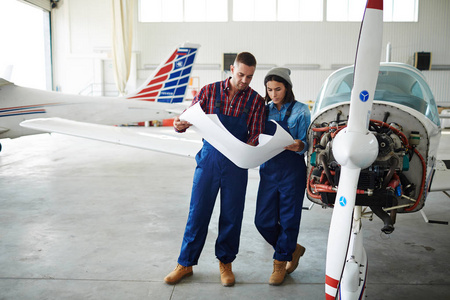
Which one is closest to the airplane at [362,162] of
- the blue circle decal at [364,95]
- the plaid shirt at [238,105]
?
the blue circle decal at [364,95]

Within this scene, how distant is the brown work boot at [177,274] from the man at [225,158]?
0.01m

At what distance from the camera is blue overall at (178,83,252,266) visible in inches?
103

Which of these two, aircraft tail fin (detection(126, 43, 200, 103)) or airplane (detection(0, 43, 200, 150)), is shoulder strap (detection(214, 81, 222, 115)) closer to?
airplane (detection(0, 43, 200, 150))

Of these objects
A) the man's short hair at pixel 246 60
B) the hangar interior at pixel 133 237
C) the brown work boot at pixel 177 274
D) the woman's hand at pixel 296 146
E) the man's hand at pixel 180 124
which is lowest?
the hangar interior at pixel 133 237

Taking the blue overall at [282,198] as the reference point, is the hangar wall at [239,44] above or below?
above

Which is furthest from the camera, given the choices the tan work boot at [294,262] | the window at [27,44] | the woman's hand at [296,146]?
the window at [27,44]

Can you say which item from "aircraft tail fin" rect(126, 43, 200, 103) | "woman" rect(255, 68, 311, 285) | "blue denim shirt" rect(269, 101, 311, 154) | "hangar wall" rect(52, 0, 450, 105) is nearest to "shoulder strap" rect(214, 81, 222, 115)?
"woman" rect(255, 68, 311, 285)

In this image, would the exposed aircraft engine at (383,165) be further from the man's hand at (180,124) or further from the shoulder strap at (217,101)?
the man's hand at (180,124)

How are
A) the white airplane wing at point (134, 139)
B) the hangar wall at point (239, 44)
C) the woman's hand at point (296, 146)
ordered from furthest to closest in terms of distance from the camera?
the hangar wall at point (239, 44)
the white airplane wing at point (134, 139)
the woman's hand at point (296, 146)

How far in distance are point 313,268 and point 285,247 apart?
1.57 feet

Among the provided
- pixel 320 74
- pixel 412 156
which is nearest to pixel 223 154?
Answer: pixel 412 156

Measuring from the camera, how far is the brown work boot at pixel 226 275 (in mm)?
2782

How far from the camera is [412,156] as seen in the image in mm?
2402

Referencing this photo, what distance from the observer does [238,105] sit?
260 cm
